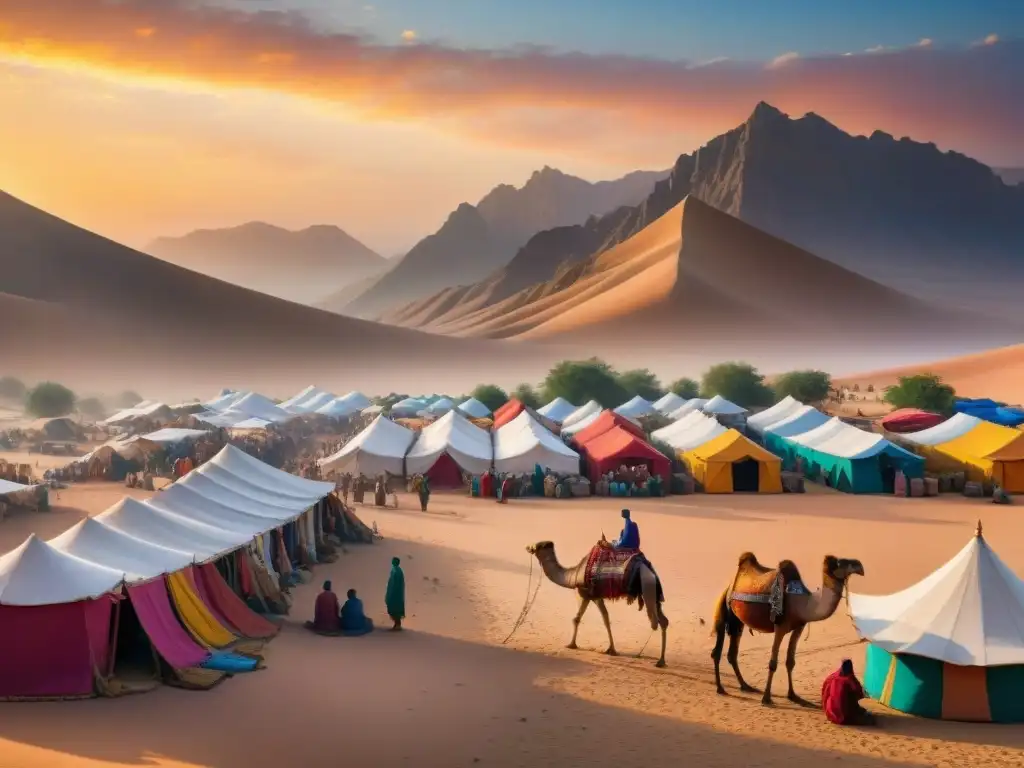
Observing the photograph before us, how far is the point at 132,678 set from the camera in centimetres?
1193

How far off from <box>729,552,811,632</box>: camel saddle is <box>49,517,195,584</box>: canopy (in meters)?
6.59

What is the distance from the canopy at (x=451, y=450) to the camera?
3031cm

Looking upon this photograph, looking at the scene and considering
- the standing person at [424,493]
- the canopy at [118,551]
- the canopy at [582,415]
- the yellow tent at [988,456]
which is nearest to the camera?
the canopy at [118,551]

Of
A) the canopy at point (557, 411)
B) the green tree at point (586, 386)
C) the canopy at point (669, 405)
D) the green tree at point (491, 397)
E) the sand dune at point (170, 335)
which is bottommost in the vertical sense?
the canopy at point (557, 411)

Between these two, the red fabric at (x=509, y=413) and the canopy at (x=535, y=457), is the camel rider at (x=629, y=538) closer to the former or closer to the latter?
the canopy at (x=535, y=457)

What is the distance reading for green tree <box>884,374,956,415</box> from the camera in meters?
54.9

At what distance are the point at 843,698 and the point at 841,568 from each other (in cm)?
132

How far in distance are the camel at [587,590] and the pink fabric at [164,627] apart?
4.25 meters

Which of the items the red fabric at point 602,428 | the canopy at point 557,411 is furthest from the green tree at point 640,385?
the red fabric at point 602,428

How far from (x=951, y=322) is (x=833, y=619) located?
535 feet

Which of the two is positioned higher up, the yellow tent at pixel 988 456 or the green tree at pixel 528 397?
the green tree at pixel 528 397

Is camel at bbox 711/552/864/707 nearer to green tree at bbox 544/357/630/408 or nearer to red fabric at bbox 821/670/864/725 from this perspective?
red fabric at bbox 821/670/864/725

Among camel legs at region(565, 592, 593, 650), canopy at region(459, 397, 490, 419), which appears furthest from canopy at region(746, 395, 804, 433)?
camel legs at region(565, 592, 593, 650)

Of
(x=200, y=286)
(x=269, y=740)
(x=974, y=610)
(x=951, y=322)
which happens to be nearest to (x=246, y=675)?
(x=269, y=740)
